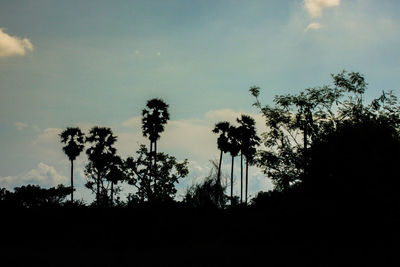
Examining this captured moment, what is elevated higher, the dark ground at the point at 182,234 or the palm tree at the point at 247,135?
the palm tree at the point at 247,135

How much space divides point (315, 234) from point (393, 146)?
6676mm

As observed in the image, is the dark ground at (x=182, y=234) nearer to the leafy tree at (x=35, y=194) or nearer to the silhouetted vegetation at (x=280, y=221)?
the silhouetted vegetation at (x=280, y=221)

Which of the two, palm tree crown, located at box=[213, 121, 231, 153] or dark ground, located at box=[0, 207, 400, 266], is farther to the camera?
palm tree crown, located at box=[213, 121, 231, 153]

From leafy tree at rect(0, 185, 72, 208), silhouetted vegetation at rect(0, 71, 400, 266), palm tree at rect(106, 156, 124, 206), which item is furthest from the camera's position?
palm tree at rect(106, 156, 124, 206)

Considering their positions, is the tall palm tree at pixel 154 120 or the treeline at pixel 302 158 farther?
the tall palm tree at pixel 154 120

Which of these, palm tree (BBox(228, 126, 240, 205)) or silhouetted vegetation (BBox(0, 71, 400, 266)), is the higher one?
palm tree (BBox(228, 126, 240, 205))

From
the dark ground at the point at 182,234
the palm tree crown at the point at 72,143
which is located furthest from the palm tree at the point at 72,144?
the dark ground at the point at 182,234

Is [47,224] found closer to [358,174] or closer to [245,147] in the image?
[358,174]

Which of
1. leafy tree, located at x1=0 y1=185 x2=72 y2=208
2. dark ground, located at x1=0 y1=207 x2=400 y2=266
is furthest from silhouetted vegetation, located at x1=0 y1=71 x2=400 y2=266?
leafy tree, located at x1=0 y1=185 x2=72 y2=208

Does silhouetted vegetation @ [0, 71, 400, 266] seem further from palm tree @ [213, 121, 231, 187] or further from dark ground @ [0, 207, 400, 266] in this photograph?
palm tree @ [213, 121, 231, 187]

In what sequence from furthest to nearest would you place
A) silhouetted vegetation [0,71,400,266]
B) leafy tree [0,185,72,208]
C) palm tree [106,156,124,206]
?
palm tree [106,156,124,206] → leafy tree [0,185,72,208] → silhouetted vegetation [0,71,400,266]

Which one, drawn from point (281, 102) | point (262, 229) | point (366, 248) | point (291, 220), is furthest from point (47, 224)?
point (281, 102)

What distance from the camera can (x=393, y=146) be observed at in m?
20.7

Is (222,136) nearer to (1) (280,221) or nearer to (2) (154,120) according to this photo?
(2) (154,120)
